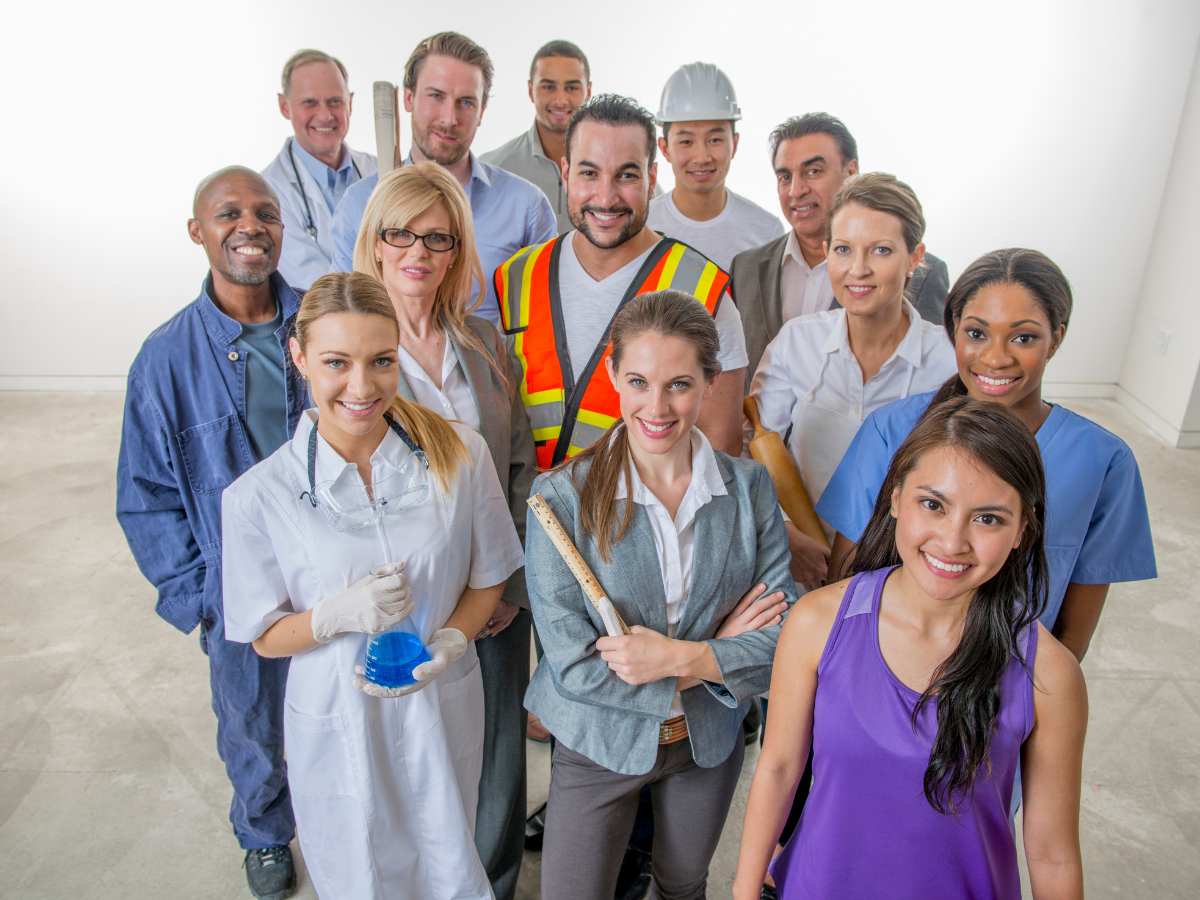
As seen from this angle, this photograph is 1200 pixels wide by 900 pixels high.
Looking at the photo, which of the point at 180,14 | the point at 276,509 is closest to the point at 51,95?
the point at 180,14

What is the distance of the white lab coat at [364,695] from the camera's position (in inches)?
74.6

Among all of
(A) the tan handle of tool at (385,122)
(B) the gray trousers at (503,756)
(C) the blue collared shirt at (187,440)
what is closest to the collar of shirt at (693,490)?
(B) the gray trousers at (503,756)

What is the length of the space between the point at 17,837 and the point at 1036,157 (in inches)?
246

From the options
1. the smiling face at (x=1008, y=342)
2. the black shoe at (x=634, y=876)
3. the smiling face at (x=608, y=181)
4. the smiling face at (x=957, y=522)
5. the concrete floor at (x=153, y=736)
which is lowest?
the concrete floor at (x=153, y=736)

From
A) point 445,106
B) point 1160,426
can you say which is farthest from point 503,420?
point 1160,426

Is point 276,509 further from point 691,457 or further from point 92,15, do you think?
point 92,15

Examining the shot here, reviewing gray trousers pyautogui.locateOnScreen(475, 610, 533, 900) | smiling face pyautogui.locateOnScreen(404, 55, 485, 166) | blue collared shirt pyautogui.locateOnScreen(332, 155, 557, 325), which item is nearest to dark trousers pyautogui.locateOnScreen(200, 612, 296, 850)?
gray trousers pyautogui.locateOnScreen(475, 610, 533, 900)

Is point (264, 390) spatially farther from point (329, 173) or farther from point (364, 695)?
point (329, 173)

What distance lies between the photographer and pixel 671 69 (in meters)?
6.11

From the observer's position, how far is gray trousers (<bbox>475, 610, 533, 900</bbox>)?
236cm

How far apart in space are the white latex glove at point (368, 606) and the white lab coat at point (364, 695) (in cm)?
6

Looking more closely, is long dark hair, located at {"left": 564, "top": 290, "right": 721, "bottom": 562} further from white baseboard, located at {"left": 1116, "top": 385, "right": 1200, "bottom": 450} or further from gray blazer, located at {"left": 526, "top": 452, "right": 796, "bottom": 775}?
white baseboard, located at {"left": 1116, "top": 385, "right": 1200, "bottom": 450}

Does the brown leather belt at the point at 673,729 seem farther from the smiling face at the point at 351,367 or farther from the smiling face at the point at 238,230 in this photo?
the smiling face at the point at 238,230

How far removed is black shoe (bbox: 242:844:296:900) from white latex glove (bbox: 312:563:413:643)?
115 centimetres
